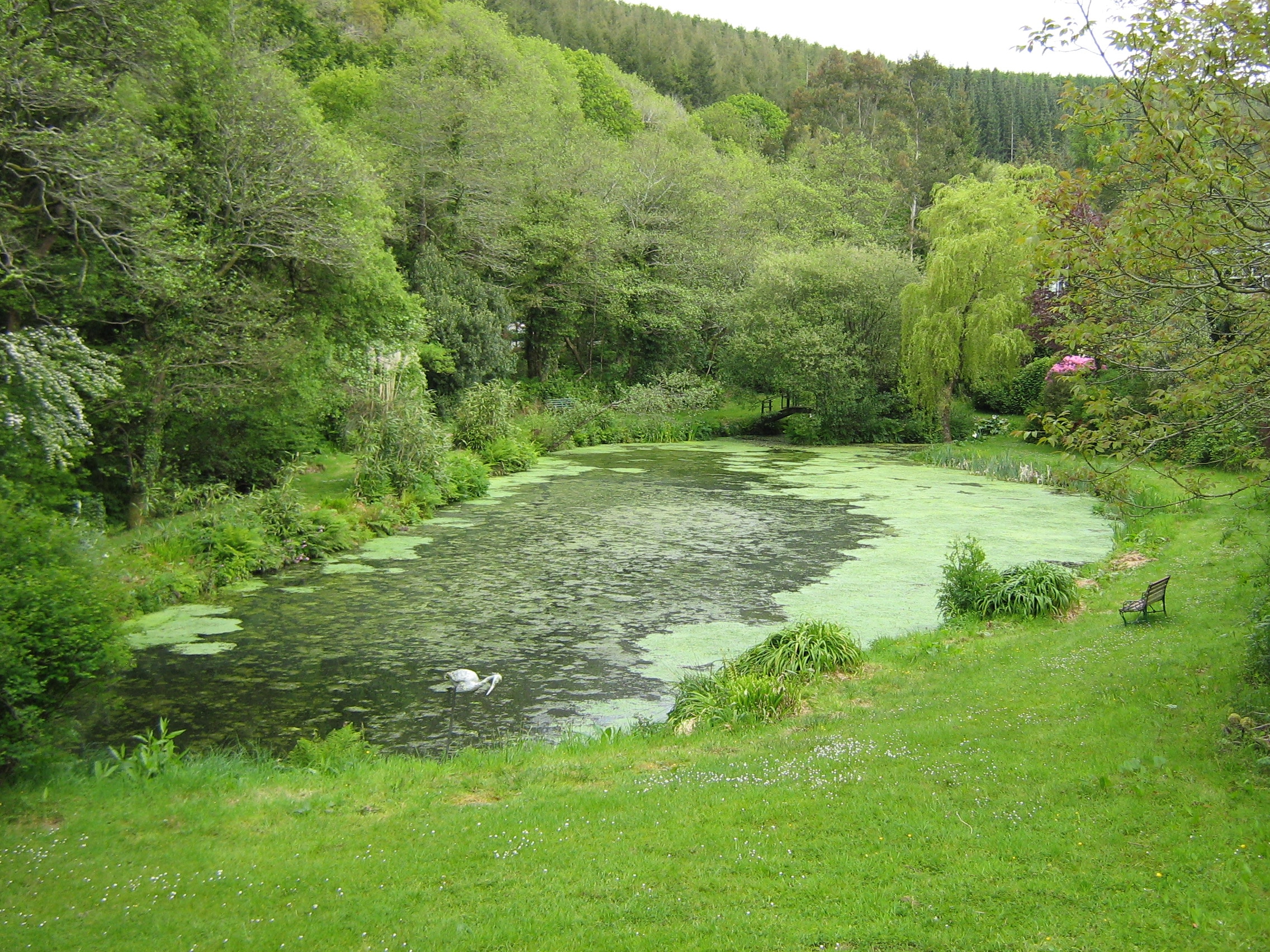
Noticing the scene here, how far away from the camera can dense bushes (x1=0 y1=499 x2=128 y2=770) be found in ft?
19.7

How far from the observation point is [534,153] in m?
33.8

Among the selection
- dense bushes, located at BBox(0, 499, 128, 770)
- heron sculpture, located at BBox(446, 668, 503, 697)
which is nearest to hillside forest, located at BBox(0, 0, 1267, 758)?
dense bushes, located at BBox(0, 499, 128, 770)

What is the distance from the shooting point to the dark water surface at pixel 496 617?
8625mm

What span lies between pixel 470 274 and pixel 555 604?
19.8m

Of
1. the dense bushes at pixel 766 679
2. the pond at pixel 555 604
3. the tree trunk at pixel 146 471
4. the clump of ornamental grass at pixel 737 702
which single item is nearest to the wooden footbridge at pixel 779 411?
the pond at pixel 555 604

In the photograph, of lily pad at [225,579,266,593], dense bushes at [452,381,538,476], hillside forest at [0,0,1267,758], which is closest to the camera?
hillside forest at [0,0,1267,758]

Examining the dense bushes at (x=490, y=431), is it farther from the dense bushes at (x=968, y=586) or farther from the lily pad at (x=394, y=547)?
the dense bushes at (x=968, y=586)

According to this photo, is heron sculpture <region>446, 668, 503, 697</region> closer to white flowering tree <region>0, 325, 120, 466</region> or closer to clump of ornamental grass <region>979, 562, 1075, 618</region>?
white flowering tree <region>0, 325, 120, 466</region>

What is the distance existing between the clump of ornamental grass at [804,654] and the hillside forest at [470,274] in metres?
3.31

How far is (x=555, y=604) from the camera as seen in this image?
40.7ft

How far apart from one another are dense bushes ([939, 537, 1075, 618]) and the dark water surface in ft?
7.58

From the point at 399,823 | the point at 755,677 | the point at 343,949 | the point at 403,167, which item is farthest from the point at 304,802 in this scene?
the point at 403,167

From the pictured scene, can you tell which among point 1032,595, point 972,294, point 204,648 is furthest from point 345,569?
point 972,294

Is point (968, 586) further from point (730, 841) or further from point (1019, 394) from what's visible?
point (1019, 394)
